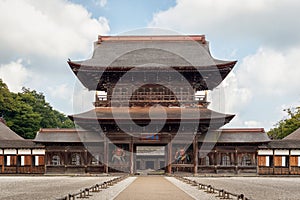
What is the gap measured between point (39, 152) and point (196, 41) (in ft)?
62.0

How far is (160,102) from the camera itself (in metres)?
36.2

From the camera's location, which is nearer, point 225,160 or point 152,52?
point 225,160

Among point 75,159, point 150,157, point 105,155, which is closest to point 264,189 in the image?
point 105,155

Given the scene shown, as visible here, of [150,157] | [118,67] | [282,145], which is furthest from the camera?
[150,157]

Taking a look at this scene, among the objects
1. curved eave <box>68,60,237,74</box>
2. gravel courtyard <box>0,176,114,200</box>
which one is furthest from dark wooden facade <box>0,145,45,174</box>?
gravel courtyard <box>0,176,114,200</box>

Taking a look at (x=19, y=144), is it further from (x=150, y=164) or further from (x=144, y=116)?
(x=150, y=164)

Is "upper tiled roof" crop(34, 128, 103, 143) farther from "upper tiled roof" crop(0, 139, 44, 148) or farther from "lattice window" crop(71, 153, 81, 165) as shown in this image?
"lattice window" crop(71, 153, 81, 165)

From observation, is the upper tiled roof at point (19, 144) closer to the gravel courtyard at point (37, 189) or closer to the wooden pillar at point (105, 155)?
the wooden pillar at point (105, 155)

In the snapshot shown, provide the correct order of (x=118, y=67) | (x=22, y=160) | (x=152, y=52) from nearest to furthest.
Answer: (x=118, y=67) < (x=22, y=160) < (x=152, y=52)

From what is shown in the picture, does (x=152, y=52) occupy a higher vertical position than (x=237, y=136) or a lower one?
higher

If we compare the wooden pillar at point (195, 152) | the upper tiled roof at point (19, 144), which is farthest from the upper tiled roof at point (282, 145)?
the upper tiled roof at point (19, 144)

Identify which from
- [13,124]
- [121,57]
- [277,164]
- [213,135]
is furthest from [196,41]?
[13,124]

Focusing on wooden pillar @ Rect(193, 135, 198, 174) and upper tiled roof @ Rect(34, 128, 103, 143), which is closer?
wooden pillar @ Rect(193, 135, 198, 174)

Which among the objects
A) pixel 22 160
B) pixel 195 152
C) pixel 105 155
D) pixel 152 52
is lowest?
pixel 22 160
